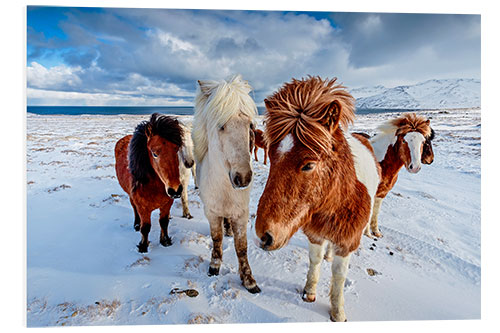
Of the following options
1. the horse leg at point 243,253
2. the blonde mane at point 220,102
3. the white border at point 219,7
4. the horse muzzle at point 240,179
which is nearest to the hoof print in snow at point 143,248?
the white border at point 219,7

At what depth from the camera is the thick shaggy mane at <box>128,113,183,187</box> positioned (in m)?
2.11

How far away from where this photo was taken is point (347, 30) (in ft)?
8.23

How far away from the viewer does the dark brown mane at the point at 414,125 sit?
2.52m

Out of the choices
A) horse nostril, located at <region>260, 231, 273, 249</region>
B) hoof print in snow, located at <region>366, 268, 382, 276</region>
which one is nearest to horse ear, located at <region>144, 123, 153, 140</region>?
horse nostril, located at <region>260, 231, 273, 249</region>

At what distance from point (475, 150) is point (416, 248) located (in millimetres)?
1337

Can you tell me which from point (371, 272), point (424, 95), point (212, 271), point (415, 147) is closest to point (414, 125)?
point (415, 147)

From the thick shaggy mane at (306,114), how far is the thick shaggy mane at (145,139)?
1144mm

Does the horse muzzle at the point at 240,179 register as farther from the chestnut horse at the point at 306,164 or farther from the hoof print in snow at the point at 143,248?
the hoof print in snow at the point at 143,248

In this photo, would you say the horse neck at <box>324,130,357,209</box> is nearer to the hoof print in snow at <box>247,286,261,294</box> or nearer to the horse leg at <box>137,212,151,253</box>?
the hoof print in snow at <box>247,286,261,294</box>

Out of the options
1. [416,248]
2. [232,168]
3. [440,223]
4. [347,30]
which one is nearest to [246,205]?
[232,168]

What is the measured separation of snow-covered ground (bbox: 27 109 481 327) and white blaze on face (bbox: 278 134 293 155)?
1241 mm

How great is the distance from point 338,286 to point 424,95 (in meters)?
2.69

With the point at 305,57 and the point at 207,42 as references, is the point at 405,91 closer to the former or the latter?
the point at 305,57

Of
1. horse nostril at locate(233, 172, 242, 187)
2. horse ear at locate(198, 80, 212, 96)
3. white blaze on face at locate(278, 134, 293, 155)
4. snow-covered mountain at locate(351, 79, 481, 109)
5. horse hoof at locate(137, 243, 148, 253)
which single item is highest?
snow-covered mountain at locate(351, 79, 481, 109)
